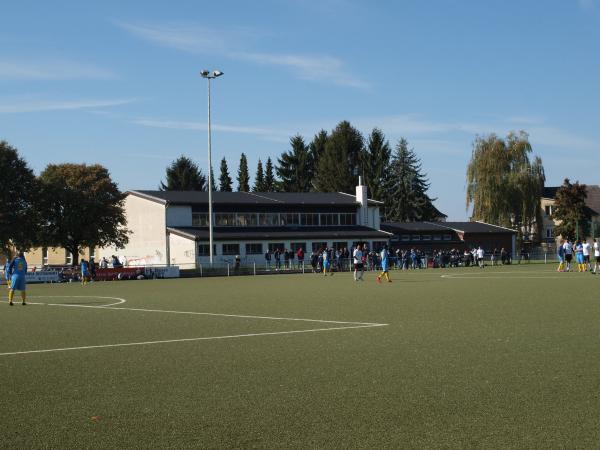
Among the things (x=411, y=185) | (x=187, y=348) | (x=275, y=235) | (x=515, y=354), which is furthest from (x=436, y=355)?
(x=411, y=185)

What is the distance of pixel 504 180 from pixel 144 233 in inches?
1400

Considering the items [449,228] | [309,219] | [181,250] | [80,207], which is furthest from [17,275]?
[449,228]

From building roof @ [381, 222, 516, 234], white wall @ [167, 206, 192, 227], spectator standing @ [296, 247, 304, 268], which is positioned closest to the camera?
spectator standing @ [296, 247, 304, 268]

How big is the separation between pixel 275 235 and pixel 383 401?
6739 cm

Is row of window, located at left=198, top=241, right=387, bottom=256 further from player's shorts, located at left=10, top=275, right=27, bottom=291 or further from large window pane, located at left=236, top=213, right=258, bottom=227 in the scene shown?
player's shorts, located at left=10, top=275, right=27, bottom=291

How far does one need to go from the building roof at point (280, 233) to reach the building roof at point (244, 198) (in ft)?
8.15

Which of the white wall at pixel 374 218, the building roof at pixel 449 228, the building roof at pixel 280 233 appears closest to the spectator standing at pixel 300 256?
the building roof at pixel 280 233

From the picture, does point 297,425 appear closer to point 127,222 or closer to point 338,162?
point 127,222

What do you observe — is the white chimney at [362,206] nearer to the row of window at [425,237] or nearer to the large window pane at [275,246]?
the row of window at [425,237]

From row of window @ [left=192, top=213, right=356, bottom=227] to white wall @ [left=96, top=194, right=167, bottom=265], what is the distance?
3318 millimetres

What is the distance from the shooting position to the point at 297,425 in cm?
739

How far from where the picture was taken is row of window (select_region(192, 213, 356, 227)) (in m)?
77.5

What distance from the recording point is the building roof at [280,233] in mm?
72375

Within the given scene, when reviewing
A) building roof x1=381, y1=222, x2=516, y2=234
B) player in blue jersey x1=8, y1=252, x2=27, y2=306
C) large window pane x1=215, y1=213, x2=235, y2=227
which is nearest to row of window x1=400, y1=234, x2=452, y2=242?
building roof x1=381, y1=222, x2=516, y2=234
